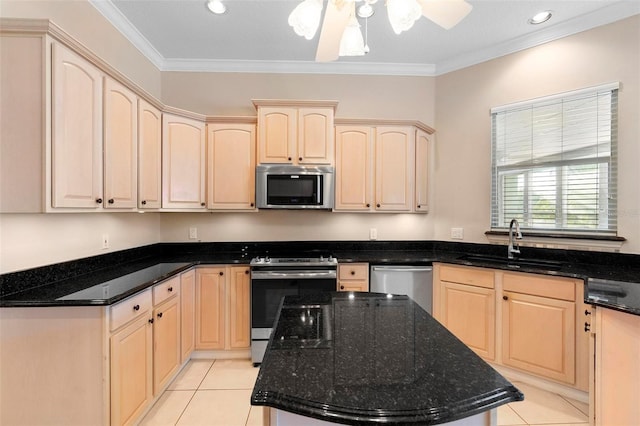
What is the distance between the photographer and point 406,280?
2656 millimetres

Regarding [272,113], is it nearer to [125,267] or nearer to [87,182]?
[87,182]

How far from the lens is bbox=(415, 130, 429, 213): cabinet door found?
2996mm

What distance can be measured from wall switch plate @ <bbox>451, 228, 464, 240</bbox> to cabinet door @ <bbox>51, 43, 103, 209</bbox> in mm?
3210

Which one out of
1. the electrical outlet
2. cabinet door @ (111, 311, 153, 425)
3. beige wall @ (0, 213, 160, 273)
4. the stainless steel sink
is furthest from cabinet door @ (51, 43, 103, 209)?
the stainless steel sink

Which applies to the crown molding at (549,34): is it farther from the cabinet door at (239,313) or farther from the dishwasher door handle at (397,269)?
the cabinet door at (239,313)

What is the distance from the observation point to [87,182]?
1.63 meters

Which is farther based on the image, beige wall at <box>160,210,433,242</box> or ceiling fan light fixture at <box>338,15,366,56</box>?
beige wall at <box>160,210,433,242</box>

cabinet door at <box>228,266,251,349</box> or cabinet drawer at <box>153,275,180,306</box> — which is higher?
cabinet drawer at <box>153,275,180,306</box>

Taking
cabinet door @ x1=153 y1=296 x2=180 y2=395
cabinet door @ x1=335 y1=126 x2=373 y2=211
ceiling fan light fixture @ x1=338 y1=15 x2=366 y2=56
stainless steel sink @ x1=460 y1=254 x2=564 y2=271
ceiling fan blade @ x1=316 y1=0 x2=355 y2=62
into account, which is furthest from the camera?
cabinet door @ x1=335 y1=126 x2=373 y2=211

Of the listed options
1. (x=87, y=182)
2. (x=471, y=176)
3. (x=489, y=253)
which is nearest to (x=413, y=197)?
(x=471, y=176)

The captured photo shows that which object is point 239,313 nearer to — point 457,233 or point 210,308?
point 210,308

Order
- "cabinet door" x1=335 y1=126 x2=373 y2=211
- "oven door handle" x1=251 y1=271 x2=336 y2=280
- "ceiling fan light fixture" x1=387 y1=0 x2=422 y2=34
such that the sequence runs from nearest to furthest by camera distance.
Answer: "ceiling fan light fixture" x1=387 y1=0 x2=422 y2=34, "oven door handle" x1=251 y1=271 x2=336 y2=280, "cabinet door" x1=335 y1=126 x2=373 y2=211

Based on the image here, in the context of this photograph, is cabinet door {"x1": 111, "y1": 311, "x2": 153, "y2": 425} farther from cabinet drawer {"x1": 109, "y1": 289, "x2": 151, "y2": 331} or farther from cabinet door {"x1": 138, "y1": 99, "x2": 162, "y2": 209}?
cabinet door {"x1": 138, "y1": 99, "x2": 162, "y2": 209}

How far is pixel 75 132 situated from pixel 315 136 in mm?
1849
